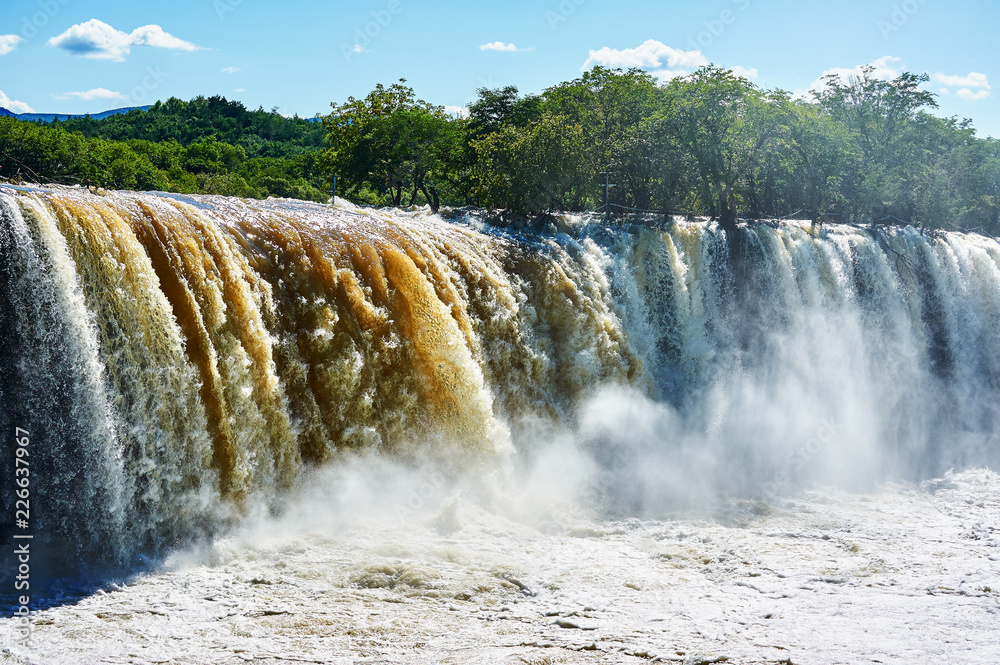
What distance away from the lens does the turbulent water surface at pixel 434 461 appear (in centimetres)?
892

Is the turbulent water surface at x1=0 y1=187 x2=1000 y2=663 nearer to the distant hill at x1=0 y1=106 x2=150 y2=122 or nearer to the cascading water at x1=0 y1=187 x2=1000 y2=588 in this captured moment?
the cascading water at x1=0 y1=187 x2=1000 y2=588

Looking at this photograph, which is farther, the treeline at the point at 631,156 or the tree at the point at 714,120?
the tree at the point at 714,120

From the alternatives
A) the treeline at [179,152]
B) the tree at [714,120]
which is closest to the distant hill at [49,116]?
the treeline at [179,152]

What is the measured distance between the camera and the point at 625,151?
23.3 meters

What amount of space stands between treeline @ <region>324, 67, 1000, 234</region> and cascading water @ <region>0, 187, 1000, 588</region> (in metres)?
2.34

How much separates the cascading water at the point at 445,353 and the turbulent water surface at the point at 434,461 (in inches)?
1.9

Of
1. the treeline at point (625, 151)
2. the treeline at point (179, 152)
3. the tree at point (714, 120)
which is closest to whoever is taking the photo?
the treeline at point (625, 151)

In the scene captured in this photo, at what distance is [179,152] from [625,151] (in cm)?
3162

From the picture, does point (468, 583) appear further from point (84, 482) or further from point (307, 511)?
point (84, 482)

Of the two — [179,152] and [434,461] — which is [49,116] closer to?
[179,152]

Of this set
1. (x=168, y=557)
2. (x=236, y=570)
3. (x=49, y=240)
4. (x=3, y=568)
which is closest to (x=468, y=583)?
(x=236, y=570)

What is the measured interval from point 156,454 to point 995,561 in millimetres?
12159

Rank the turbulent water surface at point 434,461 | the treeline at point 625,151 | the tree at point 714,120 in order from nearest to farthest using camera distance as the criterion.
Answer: the turbulent water surface at point 434,461 < the treeline at point 625,151 < the tree at point 714,120

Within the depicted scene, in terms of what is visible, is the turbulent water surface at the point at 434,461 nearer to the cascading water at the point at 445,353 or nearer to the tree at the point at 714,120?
the cascading water at the point at 445,353
